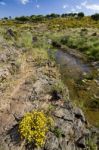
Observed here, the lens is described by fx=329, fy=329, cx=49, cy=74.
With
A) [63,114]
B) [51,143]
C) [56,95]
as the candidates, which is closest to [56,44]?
[56,95]

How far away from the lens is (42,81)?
1819cm

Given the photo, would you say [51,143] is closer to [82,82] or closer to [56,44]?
[82,82]

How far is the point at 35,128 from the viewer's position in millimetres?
12242

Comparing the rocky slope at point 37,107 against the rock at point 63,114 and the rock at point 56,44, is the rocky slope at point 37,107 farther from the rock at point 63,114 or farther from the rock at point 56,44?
the rock at point 56,44

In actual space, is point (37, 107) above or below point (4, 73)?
below

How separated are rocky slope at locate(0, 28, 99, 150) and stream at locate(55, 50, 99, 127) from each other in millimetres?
2685

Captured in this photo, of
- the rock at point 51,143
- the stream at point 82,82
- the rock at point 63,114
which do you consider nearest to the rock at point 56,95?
the rock at point 63,114

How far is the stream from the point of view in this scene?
780 inches

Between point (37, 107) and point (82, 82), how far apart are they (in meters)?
11.7

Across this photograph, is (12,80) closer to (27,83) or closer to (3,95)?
(27,83)

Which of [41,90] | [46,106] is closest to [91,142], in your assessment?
[46,106]

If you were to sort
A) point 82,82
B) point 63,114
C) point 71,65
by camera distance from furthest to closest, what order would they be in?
point 71,65 < point 82,82 < point 63,114

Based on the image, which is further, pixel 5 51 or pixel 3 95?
pixel 5 51

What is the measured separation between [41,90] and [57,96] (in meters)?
1.22
